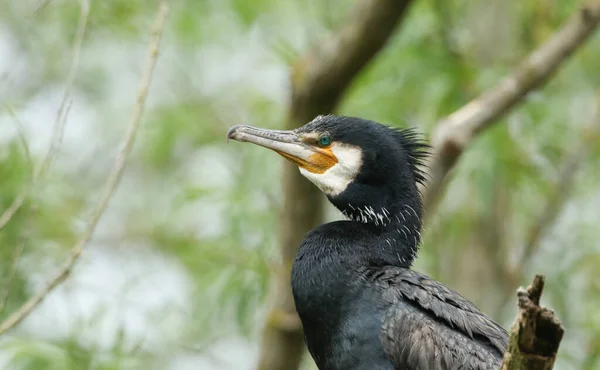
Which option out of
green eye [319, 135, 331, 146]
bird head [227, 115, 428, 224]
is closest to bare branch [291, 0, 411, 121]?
bird head [227, 115, 428, 224]

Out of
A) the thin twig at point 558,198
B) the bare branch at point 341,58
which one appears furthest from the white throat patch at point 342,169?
→ the thin twig at point 558,198

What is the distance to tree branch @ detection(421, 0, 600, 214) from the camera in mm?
6977

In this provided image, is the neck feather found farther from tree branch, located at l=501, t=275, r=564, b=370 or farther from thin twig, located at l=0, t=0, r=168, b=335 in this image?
tree branch, located at l=501, t=275, r=564, b=370

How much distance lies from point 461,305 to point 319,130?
1.39m

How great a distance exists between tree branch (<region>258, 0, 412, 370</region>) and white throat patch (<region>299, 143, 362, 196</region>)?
37.0 inches

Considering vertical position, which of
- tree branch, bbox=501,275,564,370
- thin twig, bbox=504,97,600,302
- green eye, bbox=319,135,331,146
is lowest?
tree branch, bbox=501,275,564,370

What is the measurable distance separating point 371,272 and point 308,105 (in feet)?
5.79

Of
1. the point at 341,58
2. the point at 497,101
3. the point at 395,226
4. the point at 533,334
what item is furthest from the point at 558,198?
the point at 533,334

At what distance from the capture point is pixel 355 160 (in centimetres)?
565

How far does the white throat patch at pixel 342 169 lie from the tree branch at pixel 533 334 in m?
2.46

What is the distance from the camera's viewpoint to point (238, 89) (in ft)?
41.6

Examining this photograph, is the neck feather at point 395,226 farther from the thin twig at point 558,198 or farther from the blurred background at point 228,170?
the thin twig at point 558,198

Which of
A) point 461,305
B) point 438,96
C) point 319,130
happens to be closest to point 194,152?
point 438,96

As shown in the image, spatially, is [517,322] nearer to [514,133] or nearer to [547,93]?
[514,133]
